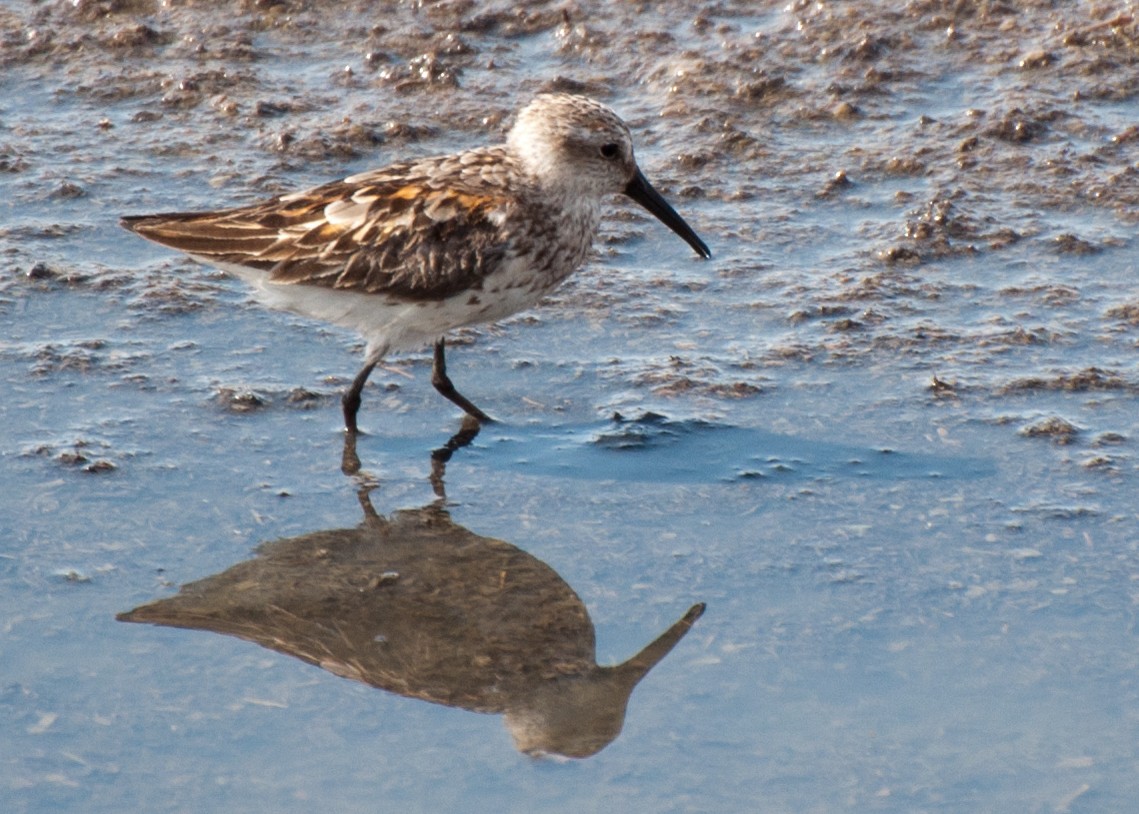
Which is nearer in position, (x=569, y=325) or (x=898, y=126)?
(x=569, y=325)

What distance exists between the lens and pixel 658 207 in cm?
733

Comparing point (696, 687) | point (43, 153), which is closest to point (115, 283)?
point (43, 153)

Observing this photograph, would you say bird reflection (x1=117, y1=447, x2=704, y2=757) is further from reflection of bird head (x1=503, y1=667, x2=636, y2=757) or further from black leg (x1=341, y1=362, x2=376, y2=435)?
black leg (x1=341, y1=362, x2=376, y2=435)

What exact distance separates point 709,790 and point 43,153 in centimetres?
570

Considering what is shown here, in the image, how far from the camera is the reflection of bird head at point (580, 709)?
497 cm

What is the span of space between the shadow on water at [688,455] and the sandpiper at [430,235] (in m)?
0.31

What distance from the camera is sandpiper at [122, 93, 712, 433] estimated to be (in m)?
6.54

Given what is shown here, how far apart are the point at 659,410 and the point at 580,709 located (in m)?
1.93

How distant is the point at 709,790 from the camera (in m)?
4.73

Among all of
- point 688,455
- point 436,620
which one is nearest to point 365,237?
point 688,455

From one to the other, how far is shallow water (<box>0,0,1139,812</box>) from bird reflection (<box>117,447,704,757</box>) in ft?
0.21

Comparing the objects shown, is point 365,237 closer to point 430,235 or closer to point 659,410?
point 430,235

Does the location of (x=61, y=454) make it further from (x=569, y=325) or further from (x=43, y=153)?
(x=43, y=153)

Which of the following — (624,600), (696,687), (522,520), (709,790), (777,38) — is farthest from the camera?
(777,38)
